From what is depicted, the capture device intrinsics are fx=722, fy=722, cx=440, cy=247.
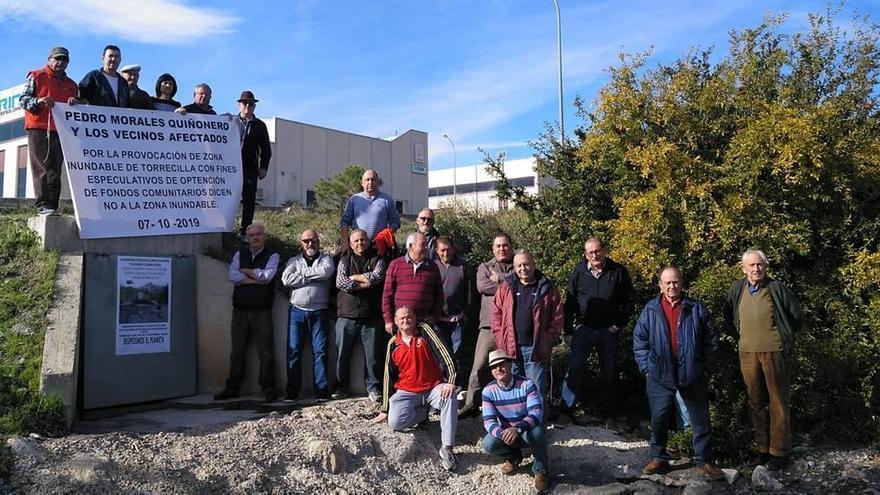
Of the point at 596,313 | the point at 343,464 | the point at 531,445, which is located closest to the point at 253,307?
the point at 343,464

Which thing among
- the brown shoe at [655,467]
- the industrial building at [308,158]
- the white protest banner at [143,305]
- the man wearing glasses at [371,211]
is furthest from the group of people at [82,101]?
the industrial building at [308,158]

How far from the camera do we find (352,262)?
6.99 metres

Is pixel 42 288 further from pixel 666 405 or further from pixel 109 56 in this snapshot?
pixel 666 405

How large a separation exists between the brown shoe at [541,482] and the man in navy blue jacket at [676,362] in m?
0.94

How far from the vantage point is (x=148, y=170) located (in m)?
7.82

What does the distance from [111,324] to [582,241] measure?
200 inches

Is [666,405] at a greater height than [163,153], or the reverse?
[163,153]

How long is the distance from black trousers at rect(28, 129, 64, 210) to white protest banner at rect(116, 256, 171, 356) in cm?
101

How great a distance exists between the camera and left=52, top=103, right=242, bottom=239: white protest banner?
736 centimetres

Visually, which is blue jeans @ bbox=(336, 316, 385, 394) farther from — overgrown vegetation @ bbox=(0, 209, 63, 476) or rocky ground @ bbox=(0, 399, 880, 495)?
overgrown vegetation @ bbox=(0, 209, 63, 476)

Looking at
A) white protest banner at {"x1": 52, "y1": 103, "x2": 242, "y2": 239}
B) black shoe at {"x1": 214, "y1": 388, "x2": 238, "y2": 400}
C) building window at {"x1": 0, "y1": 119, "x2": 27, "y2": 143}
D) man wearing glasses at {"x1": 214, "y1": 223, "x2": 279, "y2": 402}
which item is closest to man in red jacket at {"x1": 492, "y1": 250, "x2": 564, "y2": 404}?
man wearing glasses at {"x1": 214, "y1": 223, "x2": 279, "y2": 402}

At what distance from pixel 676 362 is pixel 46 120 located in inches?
256

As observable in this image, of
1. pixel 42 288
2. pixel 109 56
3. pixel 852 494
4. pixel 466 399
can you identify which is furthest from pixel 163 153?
pixel 852 494

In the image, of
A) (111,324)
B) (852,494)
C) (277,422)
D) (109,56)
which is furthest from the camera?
(109,56)
